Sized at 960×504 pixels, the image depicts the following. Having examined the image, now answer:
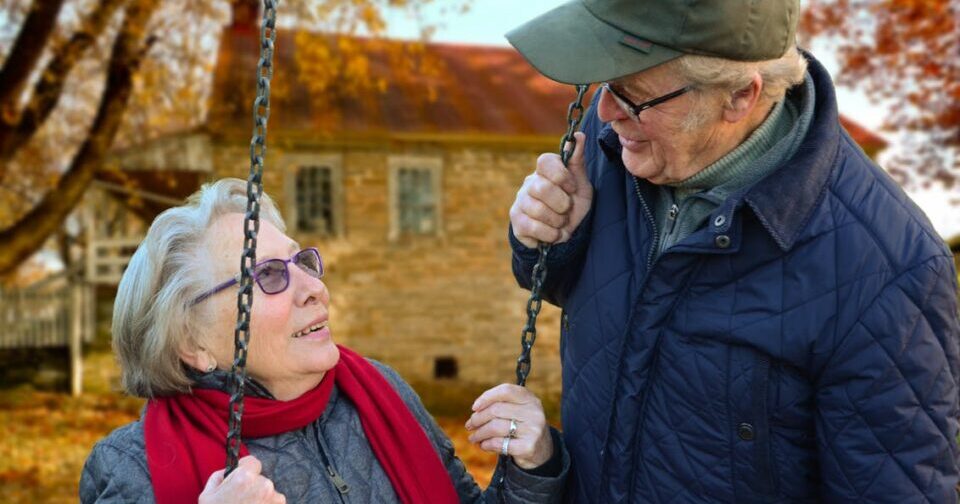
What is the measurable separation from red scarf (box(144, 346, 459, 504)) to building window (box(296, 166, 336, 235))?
41.0ft

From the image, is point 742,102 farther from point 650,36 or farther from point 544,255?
point 544,255

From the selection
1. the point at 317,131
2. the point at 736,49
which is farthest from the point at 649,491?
the point at 317,131

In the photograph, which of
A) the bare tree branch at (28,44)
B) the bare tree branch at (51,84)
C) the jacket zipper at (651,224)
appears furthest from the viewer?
the bare tree branch at (51,84)

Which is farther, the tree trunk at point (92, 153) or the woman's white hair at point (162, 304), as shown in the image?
the tree trunk at point (92, 153)

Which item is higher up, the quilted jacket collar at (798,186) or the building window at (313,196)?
the quilted jacket collar at (798,186)

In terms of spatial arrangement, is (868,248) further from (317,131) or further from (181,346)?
(317,131)

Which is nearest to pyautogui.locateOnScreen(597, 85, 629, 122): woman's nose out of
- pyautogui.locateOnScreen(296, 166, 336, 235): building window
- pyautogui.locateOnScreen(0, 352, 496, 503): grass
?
pyautogui.locateOnScreen(0, 352, 496, 503): grass

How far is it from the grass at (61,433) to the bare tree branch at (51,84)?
3029 millimetres

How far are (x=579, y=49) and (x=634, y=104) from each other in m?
0.17

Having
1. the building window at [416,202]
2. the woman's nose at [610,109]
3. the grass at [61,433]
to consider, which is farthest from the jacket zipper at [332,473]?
the building window at [416,202]

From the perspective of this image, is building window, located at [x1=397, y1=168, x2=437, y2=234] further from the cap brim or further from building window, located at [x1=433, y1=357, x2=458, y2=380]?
the cap brim

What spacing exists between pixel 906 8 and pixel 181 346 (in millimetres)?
13367

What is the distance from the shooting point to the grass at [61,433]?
1004 centimetres

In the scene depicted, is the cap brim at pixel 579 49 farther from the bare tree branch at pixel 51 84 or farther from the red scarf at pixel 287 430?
the bare tree branch at pixel 51 84
